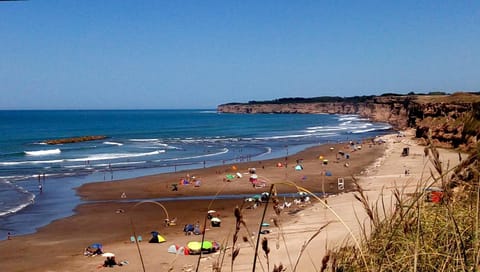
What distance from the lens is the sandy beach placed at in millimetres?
12789

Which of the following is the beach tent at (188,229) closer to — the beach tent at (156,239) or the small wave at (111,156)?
the beach tent at (156,239)

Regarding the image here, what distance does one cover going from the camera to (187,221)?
67.8 feet

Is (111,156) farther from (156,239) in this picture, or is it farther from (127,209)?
(156,239)

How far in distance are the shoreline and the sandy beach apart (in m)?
0.03

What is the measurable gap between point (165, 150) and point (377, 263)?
168 ft

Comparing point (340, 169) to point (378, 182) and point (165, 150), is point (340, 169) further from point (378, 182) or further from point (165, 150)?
point (165, 150)

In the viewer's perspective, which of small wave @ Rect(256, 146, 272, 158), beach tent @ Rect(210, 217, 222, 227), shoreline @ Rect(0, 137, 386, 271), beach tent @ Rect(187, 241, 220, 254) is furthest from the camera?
small wave @ Rect(256, 146, 272, 158)

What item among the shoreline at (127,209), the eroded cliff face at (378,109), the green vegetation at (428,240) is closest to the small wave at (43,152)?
the shoreline at (127,209)

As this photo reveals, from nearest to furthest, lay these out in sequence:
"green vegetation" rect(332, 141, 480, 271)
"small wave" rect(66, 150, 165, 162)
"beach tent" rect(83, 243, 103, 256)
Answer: "green vegetation" rect(332, 141, 480, 271)
"beach tent" rect(83, 243, 103, 256)
"small wave" rect(66, 150, 165, 162)

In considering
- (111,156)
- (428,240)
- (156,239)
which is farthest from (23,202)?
(428,240)

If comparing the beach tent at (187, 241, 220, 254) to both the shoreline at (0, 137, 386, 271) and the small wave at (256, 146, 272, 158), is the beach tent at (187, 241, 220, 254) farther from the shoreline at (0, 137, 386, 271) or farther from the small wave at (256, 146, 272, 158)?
the small wave at (256, 146, 272, 158)

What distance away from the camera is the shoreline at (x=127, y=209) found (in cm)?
1664

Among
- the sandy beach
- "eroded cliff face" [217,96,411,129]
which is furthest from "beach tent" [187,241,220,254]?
"eroded cliff face" [217,96,411,129]

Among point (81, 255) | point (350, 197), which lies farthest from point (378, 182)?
point (81, 255)
